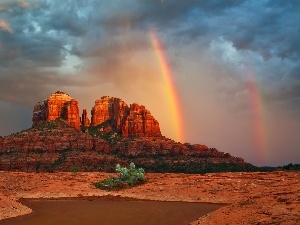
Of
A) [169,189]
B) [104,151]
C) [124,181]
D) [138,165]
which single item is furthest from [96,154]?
[169,189]

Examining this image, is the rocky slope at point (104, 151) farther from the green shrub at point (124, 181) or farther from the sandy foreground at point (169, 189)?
the green shrub at point (124, 181)

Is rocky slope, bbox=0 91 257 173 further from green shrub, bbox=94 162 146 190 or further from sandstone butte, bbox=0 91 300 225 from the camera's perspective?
green shrub, bbox=94 162 146 190

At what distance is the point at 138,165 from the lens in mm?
139500

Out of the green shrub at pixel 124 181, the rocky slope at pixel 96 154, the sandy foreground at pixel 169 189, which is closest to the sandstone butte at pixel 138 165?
the sandy foreground at pixel 169 189

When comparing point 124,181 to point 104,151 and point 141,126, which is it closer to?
point 104,151

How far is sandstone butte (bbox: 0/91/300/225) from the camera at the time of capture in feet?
80.6

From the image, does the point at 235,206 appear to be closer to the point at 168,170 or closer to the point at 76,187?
the point at 76,187

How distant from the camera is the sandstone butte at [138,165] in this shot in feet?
80.6

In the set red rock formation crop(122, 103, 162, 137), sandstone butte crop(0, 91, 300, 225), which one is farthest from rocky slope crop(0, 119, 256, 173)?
red rock formation crop(122, 103, 162, 137)

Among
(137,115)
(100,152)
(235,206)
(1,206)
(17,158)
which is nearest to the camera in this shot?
(235,206)

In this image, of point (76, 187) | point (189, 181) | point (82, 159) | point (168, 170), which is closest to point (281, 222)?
point (189, 181)

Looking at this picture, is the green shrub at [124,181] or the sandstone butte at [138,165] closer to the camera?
the sandstone butte at [138,165]

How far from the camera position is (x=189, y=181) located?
5722cm

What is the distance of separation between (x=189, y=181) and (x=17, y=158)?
325ft
